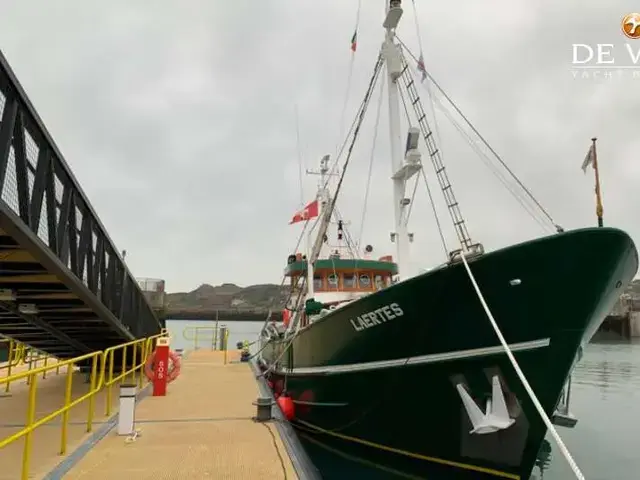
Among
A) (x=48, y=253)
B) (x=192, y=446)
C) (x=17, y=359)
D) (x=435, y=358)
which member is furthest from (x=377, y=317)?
(x=17, y=359)

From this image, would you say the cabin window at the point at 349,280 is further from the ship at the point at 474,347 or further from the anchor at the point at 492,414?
the anchor at the point at 492,414

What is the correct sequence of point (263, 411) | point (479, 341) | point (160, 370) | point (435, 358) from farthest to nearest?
point (160, 370), point (263, 411), point (435, 358), point (479, 341)

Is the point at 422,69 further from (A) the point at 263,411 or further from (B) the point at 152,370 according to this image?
(B) the point at 152,370

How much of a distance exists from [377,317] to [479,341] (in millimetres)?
1571

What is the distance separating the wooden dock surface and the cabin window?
4390 mm

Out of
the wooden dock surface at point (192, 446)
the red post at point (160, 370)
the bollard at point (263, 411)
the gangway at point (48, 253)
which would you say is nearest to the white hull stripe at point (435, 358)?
the bollard at point (263, 411)

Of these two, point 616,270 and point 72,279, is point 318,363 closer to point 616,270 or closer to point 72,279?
point 72,279

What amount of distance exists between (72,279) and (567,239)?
695 centimetres

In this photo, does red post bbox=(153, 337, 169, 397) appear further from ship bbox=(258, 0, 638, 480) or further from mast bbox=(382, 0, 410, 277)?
mast bbox=(382, 0, 410, 277)

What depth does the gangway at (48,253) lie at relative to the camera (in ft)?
18.4

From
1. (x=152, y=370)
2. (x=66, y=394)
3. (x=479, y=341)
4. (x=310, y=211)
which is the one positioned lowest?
(x=152, y=370)

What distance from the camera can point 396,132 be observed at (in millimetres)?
9570

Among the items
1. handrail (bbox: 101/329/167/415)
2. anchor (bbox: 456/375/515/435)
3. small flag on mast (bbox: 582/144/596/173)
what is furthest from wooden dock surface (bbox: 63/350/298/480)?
small flag on mast (bbox: 582/144/596/173)

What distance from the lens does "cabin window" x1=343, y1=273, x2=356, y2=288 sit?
13491 millimetres
